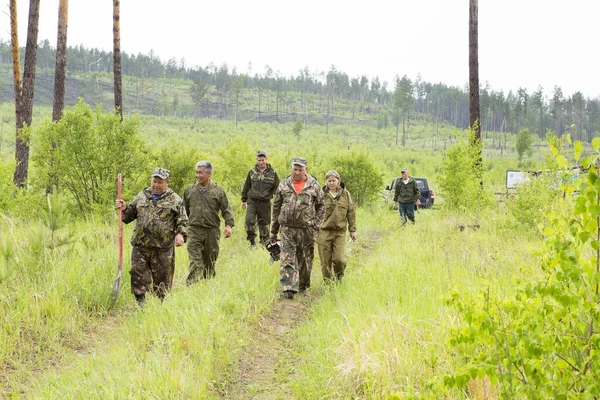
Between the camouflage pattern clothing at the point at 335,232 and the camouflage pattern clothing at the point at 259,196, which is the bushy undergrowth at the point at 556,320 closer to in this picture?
the camouflage pattern clothing at the point at 335,232

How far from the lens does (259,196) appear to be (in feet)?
33.0

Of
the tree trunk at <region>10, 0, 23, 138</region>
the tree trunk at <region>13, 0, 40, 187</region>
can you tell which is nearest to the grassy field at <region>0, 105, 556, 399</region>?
the tree trunk at <region>13, 0, 40, 187</region>

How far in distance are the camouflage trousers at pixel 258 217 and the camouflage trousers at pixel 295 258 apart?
117 inches

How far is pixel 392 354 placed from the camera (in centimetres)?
A: 373

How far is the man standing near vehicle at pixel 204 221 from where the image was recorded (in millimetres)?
7469

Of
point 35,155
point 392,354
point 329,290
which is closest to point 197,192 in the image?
point 329,290

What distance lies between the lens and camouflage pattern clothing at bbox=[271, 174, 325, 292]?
7027 mm

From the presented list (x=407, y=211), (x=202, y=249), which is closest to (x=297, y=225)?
(x=202, y=249)

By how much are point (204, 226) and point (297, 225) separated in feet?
5.01

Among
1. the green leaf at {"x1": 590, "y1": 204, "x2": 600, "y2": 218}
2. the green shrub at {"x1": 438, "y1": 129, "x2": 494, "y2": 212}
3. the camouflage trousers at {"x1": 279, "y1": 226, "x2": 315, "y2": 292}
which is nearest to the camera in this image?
the green leaf at {"x1": 590, "y1": 204, "x2": 600, "y2": 218}

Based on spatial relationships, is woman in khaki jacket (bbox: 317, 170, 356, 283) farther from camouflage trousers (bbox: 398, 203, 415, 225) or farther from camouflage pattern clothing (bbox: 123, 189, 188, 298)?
camouflage trousers (bbox: 398, 203, 415, 225)

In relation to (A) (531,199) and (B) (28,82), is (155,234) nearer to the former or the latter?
(A) (531,199)

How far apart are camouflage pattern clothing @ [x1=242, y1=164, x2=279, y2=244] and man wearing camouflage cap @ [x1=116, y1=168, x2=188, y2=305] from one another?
3.76 meters

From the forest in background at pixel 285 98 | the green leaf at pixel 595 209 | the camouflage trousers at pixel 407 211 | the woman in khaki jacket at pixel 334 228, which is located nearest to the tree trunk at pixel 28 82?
the woman in khaki jacket at pixel 334 228
